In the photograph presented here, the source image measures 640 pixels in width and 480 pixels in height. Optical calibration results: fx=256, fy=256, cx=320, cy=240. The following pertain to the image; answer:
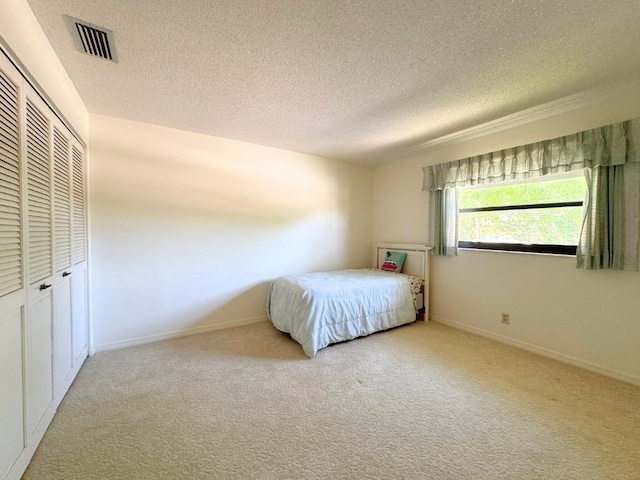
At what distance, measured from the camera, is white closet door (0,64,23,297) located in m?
1.11

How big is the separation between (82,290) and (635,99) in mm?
4749

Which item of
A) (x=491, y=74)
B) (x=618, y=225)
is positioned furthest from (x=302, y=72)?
(x=618, y=225)

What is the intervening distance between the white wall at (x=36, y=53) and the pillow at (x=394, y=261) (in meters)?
3.61

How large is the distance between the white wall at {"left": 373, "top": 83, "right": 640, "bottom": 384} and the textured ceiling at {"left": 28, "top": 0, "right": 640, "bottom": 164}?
11.8 inches

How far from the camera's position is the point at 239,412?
5.47 feet

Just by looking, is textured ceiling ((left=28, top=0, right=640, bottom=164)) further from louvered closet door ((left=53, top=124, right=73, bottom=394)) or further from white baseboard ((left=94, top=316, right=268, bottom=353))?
white baseboard ((left=94, top=316, right=268, bottom=353))

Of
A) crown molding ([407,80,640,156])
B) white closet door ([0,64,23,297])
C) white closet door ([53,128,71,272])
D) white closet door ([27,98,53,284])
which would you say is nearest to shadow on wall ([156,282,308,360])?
white closet door ([53,128,71,272])

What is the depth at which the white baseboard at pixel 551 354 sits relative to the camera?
2030 millimetres

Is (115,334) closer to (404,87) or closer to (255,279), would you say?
(255,279)

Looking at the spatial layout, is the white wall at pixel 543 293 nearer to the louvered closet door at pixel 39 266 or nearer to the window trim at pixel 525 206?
the window trim at pixel 525 206

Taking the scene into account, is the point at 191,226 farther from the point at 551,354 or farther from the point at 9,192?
the point at 551,354

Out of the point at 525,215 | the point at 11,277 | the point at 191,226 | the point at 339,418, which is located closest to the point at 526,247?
the point at 525,215

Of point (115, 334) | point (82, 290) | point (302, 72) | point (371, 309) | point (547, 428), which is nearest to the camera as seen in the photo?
point (547, 428)

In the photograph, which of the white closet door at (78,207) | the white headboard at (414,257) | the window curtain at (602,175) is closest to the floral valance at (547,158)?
the window curtain at (602,175)
